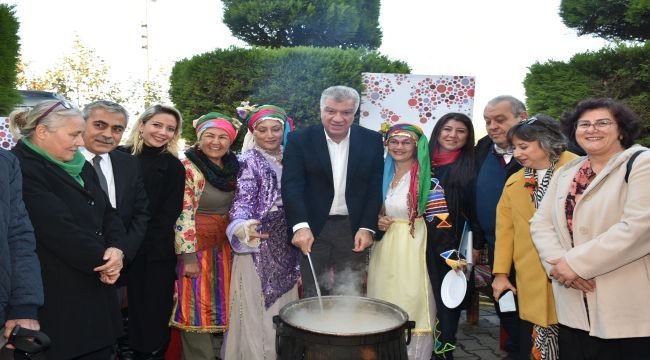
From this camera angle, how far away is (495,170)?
3799 mm

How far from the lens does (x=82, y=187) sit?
2.54 meters

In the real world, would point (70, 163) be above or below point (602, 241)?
above

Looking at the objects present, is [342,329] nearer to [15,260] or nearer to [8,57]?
[15,260]

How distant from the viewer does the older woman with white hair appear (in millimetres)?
2385

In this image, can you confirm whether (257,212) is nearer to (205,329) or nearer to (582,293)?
(205,329)

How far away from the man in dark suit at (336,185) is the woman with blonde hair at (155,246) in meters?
0.82

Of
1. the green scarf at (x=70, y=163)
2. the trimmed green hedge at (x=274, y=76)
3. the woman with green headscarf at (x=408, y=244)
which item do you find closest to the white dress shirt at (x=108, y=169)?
the green scarf at (x=70, y=163)

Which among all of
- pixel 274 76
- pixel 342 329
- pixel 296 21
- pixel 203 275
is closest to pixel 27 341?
pixel 342 329

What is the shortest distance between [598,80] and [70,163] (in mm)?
7459

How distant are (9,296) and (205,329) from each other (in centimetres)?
168

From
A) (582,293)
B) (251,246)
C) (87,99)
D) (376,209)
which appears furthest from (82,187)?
(87,99)

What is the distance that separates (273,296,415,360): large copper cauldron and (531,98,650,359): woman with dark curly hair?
2.99 ft

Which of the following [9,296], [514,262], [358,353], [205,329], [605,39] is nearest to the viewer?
[9,296]

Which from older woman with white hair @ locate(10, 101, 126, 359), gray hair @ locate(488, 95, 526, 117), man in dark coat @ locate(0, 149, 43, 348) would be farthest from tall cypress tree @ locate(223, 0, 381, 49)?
man in dark coat @ locate(0, 149, 43, 348)
